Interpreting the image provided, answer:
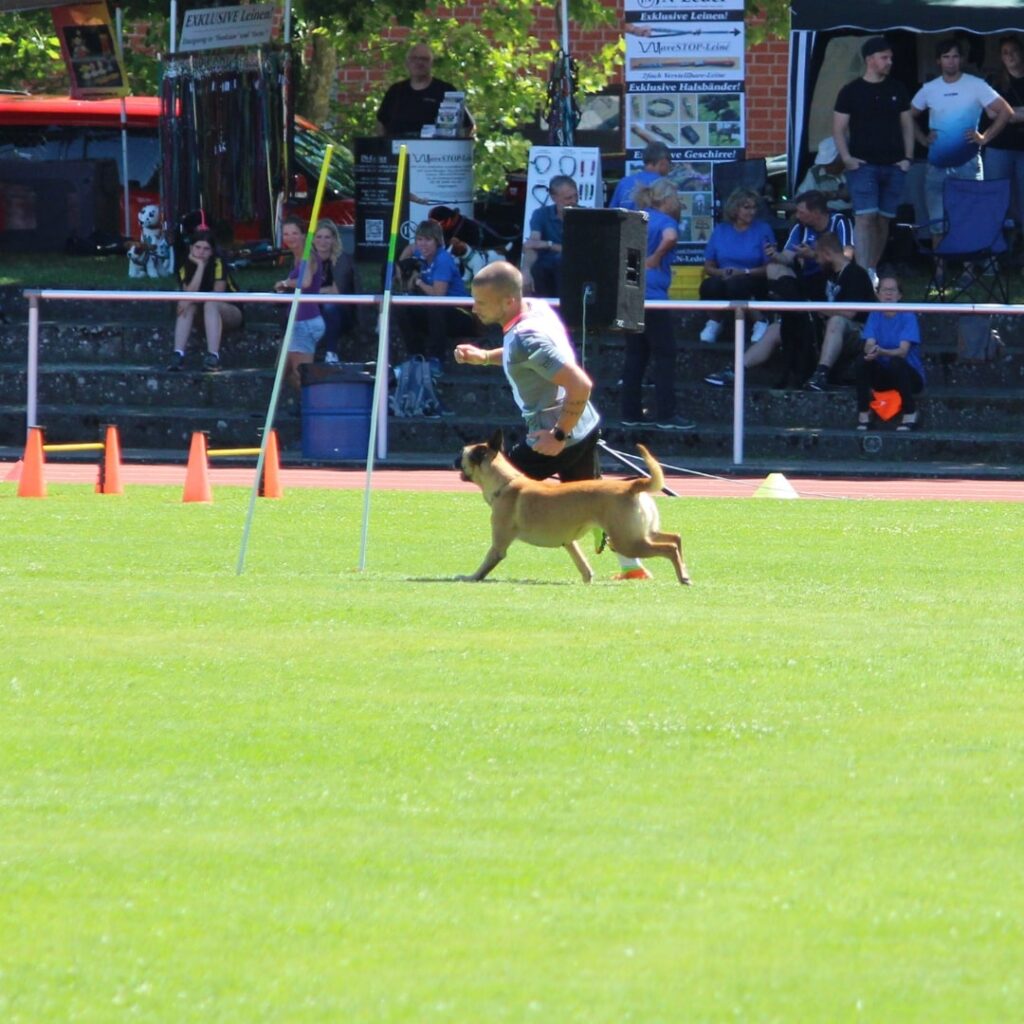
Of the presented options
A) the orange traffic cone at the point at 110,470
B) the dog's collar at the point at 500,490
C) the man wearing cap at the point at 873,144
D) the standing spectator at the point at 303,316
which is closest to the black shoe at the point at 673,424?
the man wearing cap at the point at 873,144

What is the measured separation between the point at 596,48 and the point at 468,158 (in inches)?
540

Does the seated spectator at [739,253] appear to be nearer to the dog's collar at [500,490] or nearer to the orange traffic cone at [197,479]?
the orange traffic cone at [197,479]

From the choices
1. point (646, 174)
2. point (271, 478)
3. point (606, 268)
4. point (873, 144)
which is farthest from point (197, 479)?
point (873, 144)

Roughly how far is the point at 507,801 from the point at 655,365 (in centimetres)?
1483

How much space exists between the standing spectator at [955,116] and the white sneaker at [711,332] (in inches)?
91.4

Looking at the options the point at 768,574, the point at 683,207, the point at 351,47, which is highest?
the point at 351,47

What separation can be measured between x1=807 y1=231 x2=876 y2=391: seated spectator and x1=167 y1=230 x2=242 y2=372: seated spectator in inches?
→ 233

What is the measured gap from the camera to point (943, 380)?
23.2 m

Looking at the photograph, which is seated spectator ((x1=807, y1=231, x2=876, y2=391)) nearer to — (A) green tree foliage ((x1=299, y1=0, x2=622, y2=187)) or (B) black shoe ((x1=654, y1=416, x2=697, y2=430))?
(B) black shoe ((x1=654, y1=416, x2=697, y2=430))

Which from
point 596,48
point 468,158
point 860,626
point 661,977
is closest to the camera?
point 661,977

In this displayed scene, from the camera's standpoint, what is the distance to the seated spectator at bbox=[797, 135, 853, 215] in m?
25.5

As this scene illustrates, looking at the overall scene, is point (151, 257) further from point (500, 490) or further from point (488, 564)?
point (500, 490)

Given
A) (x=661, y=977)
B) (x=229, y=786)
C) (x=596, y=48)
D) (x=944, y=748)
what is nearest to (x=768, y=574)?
(x=944, y=748)

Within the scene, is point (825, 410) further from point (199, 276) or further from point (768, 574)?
point (768, 574)
